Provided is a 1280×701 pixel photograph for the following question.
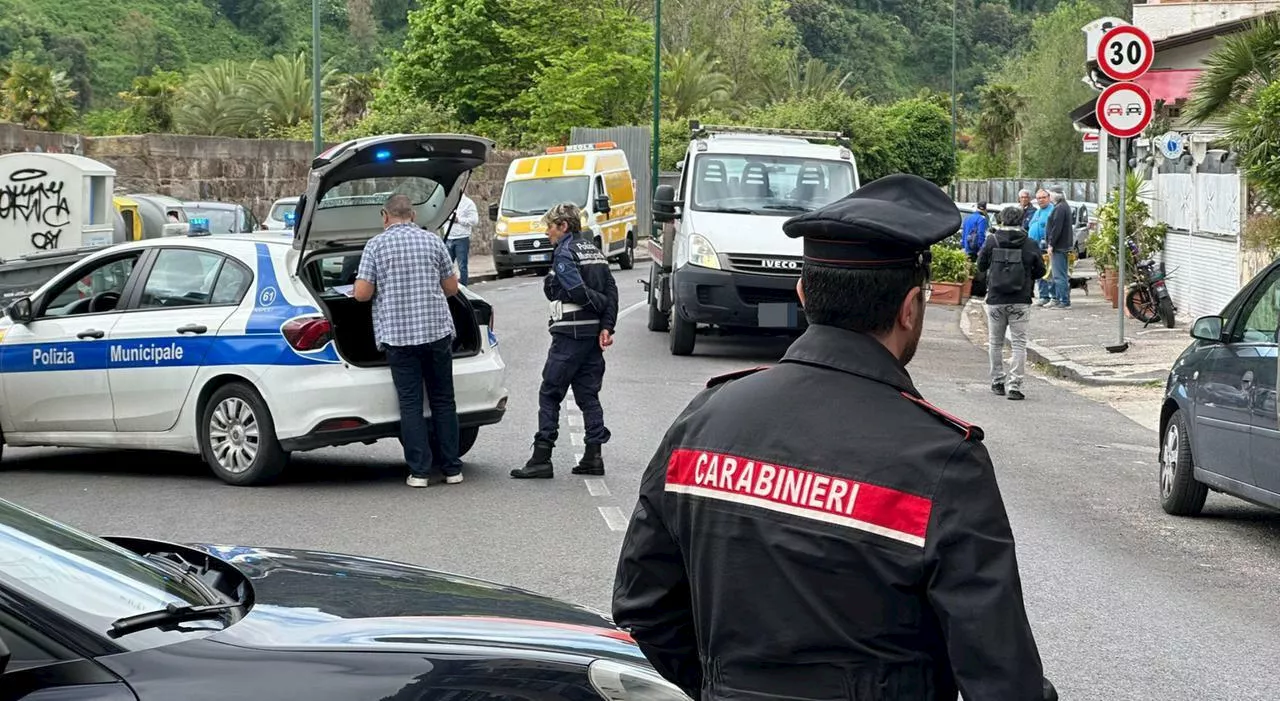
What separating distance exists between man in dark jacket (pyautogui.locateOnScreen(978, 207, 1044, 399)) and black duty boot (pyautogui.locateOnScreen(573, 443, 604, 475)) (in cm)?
601

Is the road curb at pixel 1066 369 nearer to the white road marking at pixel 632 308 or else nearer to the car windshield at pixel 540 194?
the white road marking at pixel 632 308

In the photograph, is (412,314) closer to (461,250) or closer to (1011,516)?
(1011,516)

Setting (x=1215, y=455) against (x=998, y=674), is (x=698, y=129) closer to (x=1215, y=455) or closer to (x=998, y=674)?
(x=1215, y=455)

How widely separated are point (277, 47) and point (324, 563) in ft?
263

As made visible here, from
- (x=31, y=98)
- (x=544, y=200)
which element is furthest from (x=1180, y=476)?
(x=31, y=98)

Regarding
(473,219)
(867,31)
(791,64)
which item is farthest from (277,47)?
A: (473,219)

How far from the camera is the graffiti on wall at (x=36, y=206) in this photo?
2033 cm

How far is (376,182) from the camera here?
10602mm

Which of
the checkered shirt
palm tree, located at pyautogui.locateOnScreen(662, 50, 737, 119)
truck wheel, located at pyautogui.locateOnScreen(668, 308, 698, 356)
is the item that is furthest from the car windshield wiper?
palm tree, located at pyautogui.locateOnScreen(662, 50, 737, 119)

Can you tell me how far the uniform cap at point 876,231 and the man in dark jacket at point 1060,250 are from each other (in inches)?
926

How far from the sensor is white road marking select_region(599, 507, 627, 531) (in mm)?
8992

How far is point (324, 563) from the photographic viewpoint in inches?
176

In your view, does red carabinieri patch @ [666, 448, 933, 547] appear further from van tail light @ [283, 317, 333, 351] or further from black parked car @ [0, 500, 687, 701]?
van tail light @ [283, 317, 333, 351]

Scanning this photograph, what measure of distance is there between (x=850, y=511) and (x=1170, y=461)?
804 centimetres
